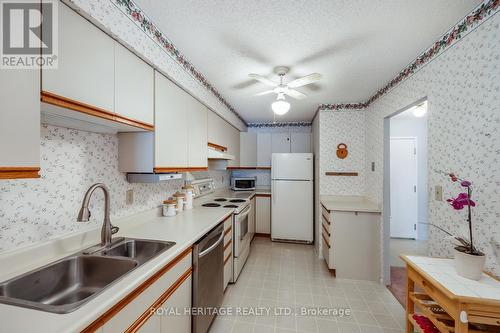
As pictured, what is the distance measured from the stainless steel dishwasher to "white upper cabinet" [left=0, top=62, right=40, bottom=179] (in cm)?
104

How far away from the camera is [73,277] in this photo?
3.77 feet

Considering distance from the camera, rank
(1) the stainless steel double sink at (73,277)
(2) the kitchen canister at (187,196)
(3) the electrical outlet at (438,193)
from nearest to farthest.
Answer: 1. (1) the stainless steel double sink at (73,277)
2. (3) the electrical outlet at (438,193)
3. (2) the kitchen canister at (187,196)

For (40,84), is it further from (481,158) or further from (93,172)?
(481,158)

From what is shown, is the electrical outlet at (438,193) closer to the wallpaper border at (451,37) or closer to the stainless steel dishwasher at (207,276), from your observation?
the wallpaper border at (451,37)

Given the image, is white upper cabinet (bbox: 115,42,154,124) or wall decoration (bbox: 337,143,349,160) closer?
white upper cabinet (bbox: 115,42,154,124)

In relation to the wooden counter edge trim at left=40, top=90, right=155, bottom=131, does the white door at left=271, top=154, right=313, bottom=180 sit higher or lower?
lower

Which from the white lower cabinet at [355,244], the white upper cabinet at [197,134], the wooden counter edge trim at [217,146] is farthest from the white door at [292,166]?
the white upper cabinet at [197,134]

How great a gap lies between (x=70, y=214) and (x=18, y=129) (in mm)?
728

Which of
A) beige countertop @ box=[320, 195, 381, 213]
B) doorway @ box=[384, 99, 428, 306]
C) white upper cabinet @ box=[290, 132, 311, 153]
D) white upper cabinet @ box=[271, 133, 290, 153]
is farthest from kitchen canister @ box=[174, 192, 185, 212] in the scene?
doorway @ box=[384, 99, 428, 306]

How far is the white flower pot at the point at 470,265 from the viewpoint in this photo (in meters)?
1.15

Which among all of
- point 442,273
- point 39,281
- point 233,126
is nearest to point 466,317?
point 442,273

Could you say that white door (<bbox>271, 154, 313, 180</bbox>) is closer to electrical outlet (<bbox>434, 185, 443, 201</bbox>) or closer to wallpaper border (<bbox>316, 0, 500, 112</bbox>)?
wallpaper border (<bbox>316, 0, 500, 112</bbox>)

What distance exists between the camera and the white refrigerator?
3760 millimetres

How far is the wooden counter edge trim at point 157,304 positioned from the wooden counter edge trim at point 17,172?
732 millimetres
